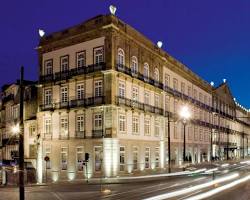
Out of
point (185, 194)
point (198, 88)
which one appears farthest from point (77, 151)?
point (198, 88)

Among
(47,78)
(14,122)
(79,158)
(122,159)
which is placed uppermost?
(47,78)

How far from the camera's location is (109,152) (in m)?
42.1

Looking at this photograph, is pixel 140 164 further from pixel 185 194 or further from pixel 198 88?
pixel 198 88

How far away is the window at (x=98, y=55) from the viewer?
144 feet

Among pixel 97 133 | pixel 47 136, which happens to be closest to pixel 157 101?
pixel 97 133

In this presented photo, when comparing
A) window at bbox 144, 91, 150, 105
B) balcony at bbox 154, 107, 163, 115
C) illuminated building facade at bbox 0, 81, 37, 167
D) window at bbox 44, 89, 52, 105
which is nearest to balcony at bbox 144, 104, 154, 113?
window at bbox 144, 91, 150, 105

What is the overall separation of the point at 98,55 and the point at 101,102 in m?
5.33

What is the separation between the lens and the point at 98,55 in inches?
1741

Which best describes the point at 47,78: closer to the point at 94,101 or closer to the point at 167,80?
the point at 94,101

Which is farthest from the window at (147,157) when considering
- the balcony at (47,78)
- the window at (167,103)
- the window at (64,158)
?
the balcony at (47,78)

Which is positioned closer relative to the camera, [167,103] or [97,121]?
[97,121]

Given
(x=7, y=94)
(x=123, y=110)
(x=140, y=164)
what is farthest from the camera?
(x=7, y=94)

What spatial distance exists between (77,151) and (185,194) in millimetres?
23661

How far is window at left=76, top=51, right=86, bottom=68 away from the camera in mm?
45659
